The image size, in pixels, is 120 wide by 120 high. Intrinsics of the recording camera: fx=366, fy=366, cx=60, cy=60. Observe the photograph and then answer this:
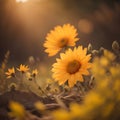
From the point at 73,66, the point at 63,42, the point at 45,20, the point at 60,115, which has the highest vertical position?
the point at 45,20

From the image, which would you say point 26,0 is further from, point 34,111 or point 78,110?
point 78,110

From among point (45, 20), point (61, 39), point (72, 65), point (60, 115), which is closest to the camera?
point (60, 115)

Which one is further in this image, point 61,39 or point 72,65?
point 61,39

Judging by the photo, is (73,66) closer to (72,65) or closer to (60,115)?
(72,65)

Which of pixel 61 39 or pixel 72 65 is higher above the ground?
pixel 61 39

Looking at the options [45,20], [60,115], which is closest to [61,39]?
[60,115]

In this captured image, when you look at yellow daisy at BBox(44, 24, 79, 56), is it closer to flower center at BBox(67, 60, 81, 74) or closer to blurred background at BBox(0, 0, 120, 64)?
flower center at BBox(67, 60, 81, 74)

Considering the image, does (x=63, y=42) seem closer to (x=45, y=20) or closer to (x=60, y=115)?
(x=60, y=115)

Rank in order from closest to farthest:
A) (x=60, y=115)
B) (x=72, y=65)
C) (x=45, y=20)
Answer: (x=60, y=115), (x=72, y=65), (x=45, y=20)
